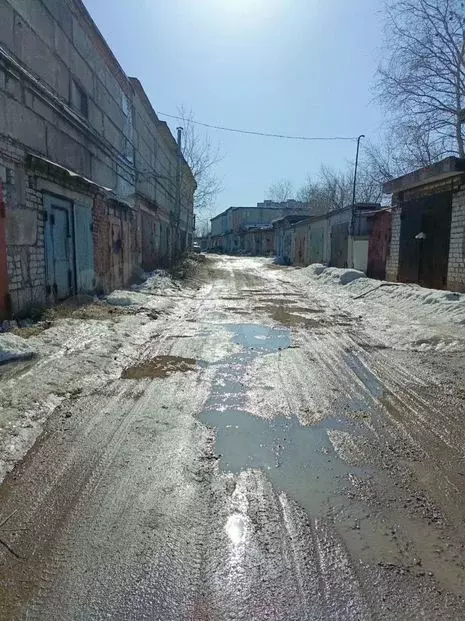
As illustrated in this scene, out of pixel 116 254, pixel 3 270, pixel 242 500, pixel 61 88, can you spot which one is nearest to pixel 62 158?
pixel 61 88

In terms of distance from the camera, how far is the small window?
974 cm

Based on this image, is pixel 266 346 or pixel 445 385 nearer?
pixel 445 385

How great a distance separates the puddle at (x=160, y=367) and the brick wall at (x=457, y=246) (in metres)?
8.50

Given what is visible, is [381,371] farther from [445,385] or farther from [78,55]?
[78,55]

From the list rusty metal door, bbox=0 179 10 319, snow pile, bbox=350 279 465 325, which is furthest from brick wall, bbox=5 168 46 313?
snow pile, bbox=350 279 465 325

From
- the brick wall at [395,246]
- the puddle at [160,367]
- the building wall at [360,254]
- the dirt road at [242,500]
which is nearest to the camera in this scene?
the dirt road at [242,500]

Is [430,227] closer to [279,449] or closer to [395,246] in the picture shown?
[395,246]

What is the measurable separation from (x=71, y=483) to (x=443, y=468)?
261cm

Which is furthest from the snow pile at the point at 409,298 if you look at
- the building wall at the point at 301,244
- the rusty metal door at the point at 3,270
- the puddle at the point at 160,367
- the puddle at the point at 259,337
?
the building wall at the point at 301,244

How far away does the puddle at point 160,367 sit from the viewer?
5.03 metres

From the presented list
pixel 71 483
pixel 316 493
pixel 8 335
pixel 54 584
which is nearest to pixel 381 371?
pixel 316 493

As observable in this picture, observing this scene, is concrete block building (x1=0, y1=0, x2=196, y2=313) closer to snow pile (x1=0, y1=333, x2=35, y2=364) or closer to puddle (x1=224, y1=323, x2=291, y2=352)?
snow pile (x1=0, y1=333, x2=35, y2=364)

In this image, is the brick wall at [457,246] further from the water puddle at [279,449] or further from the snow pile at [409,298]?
the water puddle at [279,449]

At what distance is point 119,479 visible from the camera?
2768 mm
